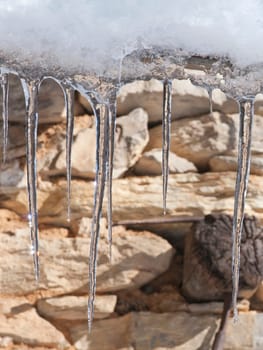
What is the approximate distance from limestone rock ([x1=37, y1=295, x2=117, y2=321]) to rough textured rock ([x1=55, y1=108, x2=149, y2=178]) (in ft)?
1.42

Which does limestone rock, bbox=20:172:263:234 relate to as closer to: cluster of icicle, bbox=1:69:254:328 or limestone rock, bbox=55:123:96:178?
limestone rock, bbox=55:123:96:178

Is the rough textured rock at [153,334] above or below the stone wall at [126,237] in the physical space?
below

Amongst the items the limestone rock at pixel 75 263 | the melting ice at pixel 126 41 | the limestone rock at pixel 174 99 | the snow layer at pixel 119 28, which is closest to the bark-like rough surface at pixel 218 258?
the limestone rock at pixel 75 263

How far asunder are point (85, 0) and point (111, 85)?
156mm

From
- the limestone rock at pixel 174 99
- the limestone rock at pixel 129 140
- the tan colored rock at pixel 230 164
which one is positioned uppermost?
the limestone rock at pixel 174 99

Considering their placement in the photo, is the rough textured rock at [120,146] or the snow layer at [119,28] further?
the rough textured rock at [120,146]

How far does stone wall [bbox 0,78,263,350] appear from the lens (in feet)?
6.59

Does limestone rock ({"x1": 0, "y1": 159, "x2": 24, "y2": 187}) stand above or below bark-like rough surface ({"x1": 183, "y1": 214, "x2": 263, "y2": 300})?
above

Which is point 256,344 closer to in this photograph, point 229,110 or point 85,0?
point 229,110

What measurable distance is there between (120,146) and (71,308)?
0.58 meters

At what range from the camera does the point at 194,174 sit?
2086mm

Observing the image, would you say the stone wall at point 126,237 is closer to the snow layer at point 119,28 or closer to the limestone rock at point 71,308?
the limestone rock at point 71,308

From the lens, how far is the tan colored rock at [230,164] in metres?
2.05

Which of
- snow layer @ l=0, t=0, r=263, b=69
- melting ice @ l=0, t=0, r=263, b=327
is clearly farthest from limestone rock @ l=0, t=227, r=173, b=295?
snow layer @ l=0, t=0, r=263, b=69
